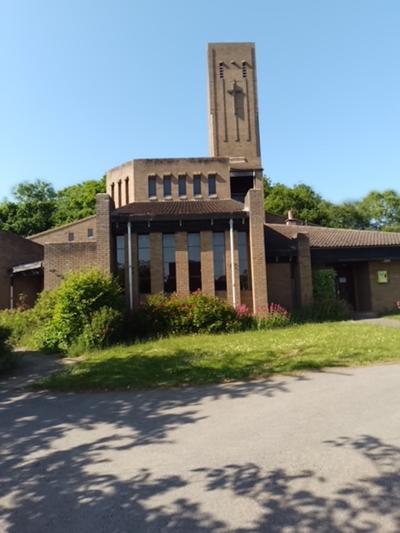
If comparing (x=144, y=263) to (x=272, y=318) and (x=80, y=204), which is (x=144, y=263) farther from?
(x=80, y=204)

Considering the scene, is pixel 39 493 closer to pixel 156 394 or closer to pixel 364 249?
pixel 156 394

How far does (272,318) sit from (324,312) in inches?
149

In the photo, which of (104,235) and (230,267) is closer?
(104,235)

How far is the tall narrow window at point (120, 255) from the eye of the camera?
63.1ft

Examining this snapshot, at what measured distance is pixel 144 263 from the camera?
1939cm

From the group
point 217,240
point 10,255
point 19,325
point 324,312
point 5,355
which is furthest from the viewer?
point 10,255

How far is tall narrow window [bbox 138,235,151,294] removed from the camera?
19.2m

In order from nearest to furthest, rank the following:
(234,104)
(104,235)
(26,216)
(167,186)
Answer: (104,235)
(167,186)
(234,104)
(26,216)

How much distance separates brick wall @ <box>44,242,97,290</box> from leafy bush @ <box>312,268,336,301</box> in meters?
11.9

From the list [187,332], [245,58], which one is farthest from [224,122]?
[187,332]

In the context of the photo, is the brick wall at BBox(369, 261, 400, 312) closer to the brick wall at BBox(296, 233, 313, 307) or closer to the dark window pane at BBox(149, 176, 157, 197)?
the brick wall at BBox(296, 233, 313, 307)

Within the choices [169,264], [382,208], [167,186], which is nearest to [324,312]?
[169,264]

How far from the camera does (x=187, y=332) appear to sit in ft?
52.4

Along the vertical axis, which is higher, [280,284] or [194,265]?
[194,265]
